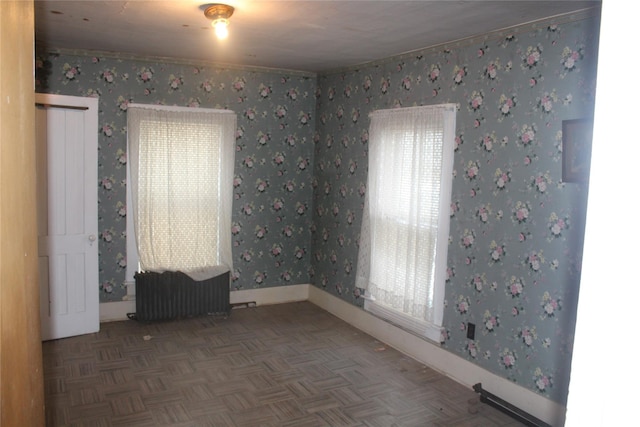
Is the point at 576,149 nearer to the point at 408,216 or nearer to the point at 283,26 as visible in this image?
the point at 408,216

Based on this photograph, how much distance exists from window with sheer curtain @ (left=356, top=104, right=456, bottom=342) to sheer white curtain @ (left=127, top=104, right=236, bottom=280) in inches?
60.1

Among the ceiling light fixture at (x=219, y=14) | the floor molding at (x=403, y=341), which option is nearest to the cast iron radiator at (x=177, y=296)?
the floor molding at (x=403, y=341)

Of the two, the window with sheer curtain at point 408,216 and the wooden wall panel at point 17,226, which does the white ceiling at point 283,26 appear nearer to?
the window with sheer curtain at point 408,216

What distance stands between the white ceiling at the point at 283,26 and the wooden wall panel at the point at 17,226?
2.50 metres

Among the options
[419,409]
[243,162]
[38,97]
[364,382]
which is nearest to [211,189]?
[243,162]

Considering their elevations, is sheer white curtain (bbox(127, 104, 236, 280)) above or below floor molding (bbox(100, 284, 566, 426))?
above

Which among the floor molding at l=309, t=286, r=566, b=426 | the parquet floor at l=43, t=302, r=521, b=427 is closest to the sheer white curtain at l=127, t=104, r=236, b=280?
the parquet floor at l=43, t=302, r=521, b=427

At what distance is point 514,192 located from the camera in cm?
357

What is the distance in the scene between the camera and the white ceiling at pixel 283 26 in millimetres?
3143

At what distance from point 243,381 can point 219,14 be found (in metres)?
2.59

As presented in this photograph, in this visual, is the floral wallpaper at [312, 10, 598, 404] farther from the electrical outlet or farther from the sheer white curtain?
the sheer white curtain

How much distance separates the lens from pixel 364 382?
4047 mm

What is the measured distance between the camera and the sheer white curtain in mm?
5051

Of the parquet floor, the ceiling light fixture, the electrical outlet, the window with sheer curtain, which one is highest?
the ceiling light fixture
